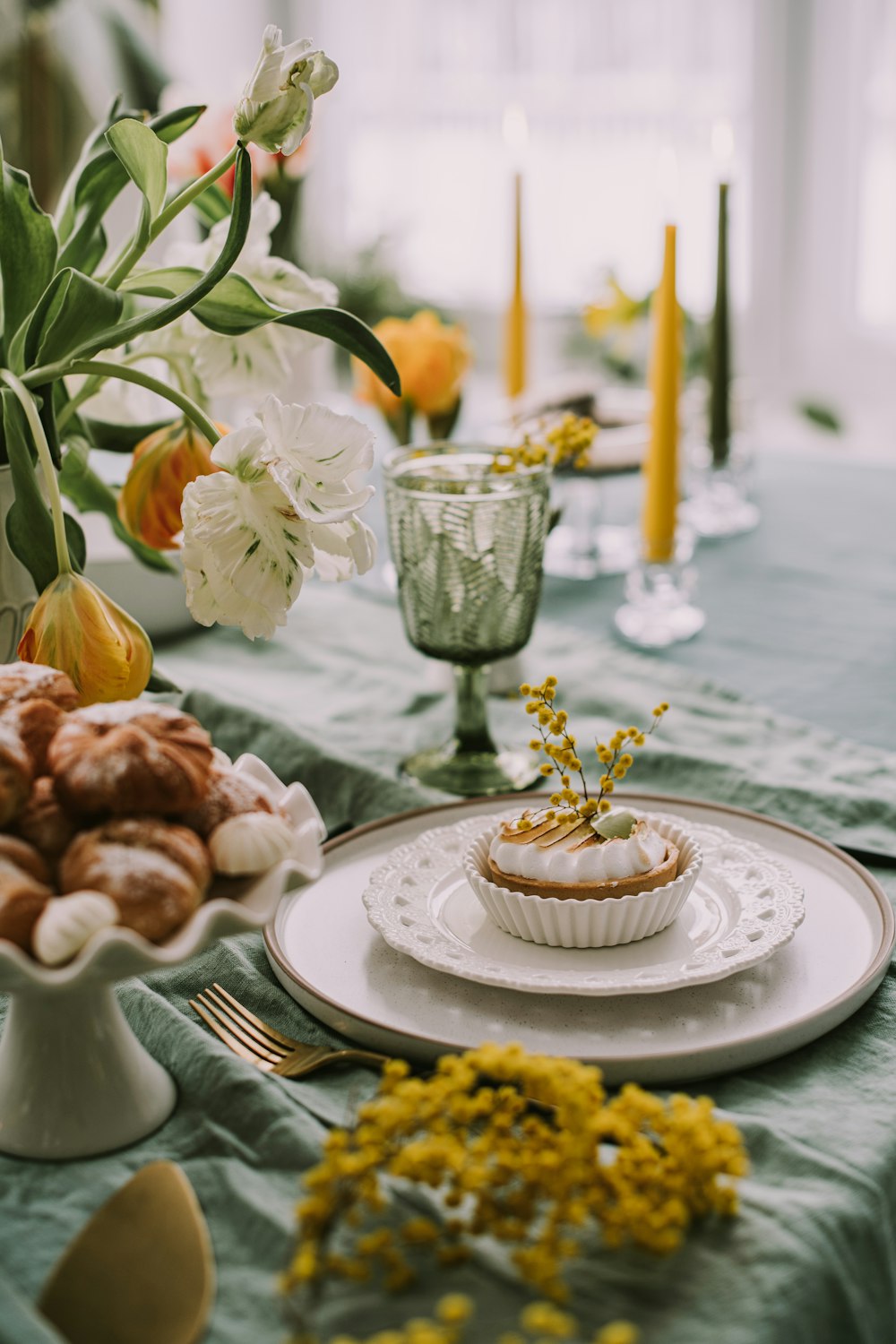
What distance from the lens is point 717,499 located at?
1.60 m

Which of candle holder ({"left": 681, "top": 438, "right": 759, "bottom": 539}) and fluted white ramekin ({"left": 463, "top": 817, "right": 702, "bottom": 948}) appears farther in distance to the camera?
candle holder ({"left": 681, "top": 438, "right": 759, "bottom": 539})

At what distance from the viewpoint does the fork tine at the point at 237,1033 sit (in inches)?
24.8

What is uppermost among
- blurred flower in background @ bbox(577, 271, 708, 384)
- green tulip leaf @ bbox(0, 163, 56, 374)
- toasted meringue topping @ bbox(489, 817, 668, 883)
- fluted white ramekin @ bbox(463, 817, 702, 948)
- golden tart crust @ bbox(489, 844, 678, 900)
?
green tulip leaf @ bbox(0, 163, 56, 374)

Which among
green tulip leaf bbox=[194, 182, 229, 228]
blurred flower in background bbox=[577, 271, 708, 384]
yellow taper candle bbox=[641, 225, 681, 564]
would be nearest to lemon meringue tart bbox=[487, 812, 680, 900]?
green tulip leaf bbox=[194, 182, 229, 228]

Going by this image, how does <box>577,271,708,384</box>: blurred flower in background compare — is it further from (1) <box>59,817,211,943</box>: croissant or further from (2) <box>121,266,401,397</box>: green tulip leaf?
(1) <box>59,817,211,943</box>: croissant

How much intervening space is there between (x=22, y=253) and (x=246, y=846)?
1.37ft

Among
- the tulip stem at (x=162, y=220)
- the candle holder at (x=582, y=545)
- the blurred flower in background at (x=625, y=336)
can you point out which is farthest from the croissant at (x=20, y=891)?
the blurred flower in background at (x=625, y=336)

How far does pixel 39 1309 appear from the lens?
1.55ft

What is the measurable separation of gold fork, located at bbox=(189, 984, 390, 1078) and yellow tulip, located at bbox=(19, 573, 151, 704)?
0.16m

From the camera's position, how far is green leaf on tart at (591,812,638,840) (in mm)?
681

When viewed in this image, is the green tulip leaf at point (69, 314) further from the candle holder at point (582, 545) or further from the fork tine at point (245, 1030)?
the candle holder at point (582, 545)

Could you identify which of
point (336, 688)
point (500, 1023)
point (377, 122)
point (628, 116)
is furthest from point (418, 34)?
point (500, 1023)

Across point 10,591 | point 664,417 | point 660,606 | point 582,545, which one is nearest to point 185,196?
point 10,591

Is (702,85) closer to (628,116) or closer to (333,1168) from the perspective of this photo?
(628,116)
